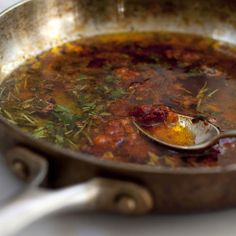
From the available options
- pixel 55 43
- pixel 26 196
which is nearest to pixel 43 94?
pixel 55 43

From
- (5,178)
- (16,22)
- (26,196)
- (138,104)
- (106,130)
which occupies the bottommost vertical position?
(26,196)

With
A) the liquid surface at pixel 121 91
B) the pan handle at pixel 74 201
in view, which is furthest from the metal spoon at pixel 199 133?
the pan handle at pixel 74 201

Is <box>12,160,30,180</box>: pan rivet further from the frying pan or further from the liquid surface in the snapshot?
the liquid surface

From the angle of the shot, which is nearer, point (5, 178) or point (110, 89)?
point (5, 178)

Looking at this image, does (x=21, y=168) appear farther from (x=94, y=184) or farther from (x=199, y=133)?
(x=199, y=133)

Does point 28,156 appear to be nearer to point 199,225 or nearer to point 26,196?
point 26,196

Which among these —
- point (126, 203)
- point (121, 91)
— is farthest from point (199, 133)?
point (126, 203)
